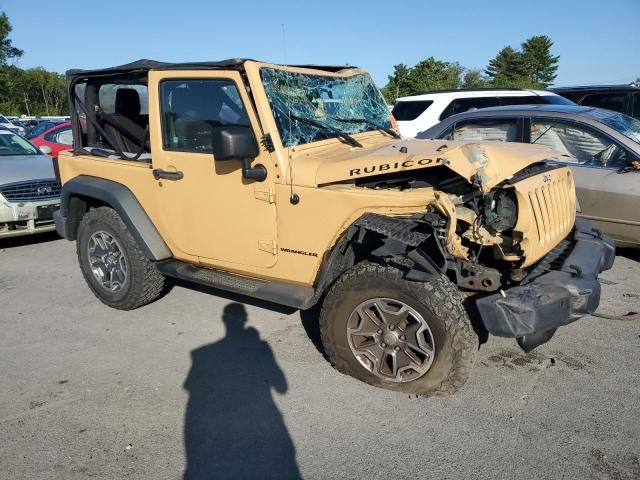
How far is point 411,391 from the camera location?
3279 mm

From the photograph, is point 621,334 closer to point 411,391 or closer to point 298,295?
point 411,391

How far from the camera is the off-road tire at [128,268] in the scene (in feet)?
14.8

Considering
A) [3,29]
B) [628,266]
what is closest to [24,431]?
[628,266]

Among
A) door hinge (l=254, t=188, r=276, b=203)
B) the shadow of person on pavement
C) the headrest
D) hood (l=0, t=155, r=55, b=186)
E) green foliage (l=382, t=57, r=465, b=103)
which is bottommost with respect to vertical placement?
the shadow of person on pavement

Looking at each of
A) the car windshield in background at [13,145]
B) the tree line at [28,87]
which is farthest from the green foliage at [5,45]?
the car windshield in background at [13,145]

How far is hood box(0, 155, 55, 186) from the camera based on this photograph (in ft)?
22.6

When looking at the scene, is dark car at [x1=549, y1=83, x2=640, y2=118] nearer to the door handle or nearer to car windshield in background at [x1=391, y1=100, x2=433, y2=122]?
car windshield in background at [x1=391, y1=100, x2=433, y2=122]

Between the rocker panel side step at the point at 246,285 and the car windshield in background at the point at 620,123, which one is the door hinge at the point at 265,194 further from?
the car windshield in background at the point at 620,123

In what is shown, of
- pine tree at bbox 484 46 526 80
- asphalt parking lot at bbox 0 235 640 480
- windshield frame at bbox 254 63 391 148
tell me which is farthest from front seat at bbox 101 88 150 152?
pine tree at bbox 484 46 526 80

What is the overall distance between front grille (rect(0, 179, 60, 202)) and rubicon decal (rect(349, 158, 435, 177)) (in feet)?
16.7

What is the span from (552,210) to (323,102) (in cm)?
187

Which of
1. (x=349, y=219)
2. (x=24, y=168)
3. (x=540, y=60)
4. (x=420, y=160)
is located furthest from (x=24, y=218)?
(x=540, y=60)

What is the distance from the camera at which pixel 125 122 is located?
16.9 ft

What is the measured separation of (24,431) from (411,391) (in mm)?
2378
